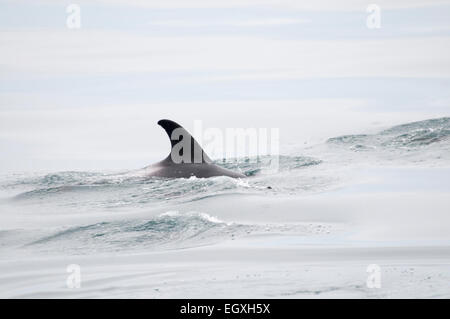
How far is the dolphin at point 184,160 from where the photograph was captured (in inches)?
867

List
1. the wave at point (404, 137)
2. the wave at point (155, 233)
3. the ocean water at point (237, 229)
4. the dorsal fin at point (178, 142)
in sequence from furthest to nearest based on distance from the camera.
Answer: the wave at point (404, 137) < the dorsal fin at point (178, 142) < the wave at point (155, 233) < the ocean water at point (237, 229)

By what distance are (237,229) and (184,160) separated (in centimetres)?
635

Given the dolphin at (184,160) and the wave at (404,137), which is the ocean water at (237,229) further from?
the wave at (404,137)

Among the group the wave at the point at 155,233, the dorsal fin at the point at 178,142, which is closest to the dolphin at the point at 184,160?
the dorsal fin at the point at 178,142

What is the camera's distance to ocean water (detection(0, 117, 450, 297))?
12.6 meters

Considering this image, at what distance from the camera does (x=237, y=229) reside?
16406 millimetres

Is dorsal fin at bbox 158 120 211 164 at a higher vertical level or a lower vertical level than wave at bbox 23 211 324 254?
higher

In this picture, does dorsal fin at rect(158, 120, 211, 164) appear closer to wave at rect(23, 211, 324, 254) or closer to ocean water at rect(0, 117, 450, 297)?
ocean water at rect(0, 117, 450, 297)

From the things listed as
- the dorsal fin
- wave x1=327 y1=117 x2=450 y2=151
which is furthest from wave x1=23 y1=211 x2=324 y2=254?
wave x1=327 y1=117 x2=450 y2=151

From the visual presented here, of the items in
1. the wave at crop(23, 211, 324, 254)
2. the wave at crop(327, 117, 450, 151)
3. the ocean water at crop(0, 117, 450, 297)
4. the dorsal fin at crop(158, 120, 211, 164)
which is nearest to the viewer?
the ocean water at crop(0, 117, 450, 297)

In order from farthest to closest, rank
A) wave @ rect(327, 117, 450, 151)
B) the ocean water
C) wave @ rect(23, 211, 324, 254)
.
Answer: wave @ rect(327, 117, 450, 151)
wave @ rect(23, 211, 324, 254)
the ocean water

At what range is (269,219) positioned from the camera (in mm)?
17375

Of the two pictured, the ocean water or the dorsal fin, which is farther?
the dorsal fin
